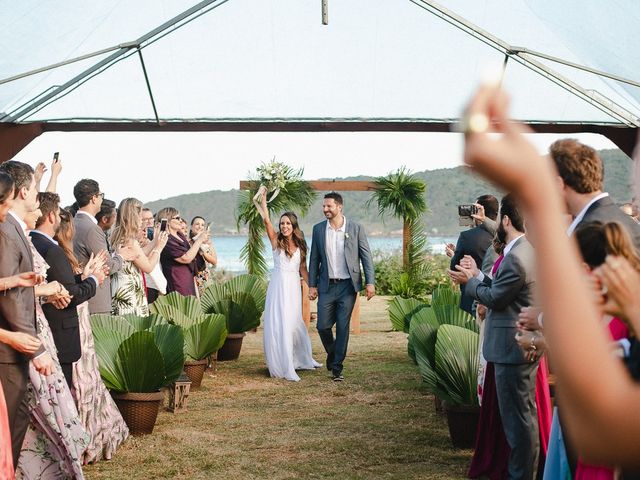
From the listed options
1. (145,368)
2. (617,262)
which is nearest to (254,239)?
(145,368)

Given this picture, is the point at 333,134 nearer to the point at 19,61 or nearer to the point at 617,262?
the point at 19,61

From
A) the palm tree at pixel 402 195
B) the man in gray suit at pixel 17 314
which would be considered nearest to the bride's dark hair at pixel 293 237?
the man in gray suit at pixel 17 314

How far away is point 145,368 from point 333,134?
5336mm

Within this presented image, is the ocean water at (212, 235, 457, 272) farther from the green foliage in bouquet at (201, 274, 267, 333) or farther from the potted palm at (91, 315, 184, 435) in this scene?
the potted palm at (91, 315, 184, 435)

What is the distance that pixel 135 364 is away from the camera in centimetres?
697

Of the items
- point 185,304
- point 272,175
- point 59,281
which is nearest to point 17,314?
point 59,281

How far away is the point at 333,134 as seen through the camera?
38.0ft

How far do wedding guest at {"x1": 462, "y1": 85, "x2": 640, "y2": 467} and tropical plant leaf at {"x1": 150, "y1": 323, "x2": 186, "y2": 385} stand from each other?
261 inches

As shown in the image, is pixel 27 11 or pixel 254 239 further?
pixel 254 239

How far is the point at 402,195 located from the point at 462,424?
12.2 m

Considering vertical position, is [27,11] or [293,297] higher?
[27,11]

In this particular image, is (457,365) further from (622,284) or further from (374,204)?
(374,204)

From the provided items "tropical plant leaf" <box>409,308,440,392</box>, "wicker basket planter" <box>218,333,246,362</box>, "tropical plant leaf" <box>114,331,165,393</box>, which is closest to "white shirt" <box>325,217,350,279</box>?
"wicker basket planter" <box>218,333,246,362</box>

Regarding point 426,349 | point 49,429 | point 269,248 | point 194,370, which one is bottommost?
point 269,248
